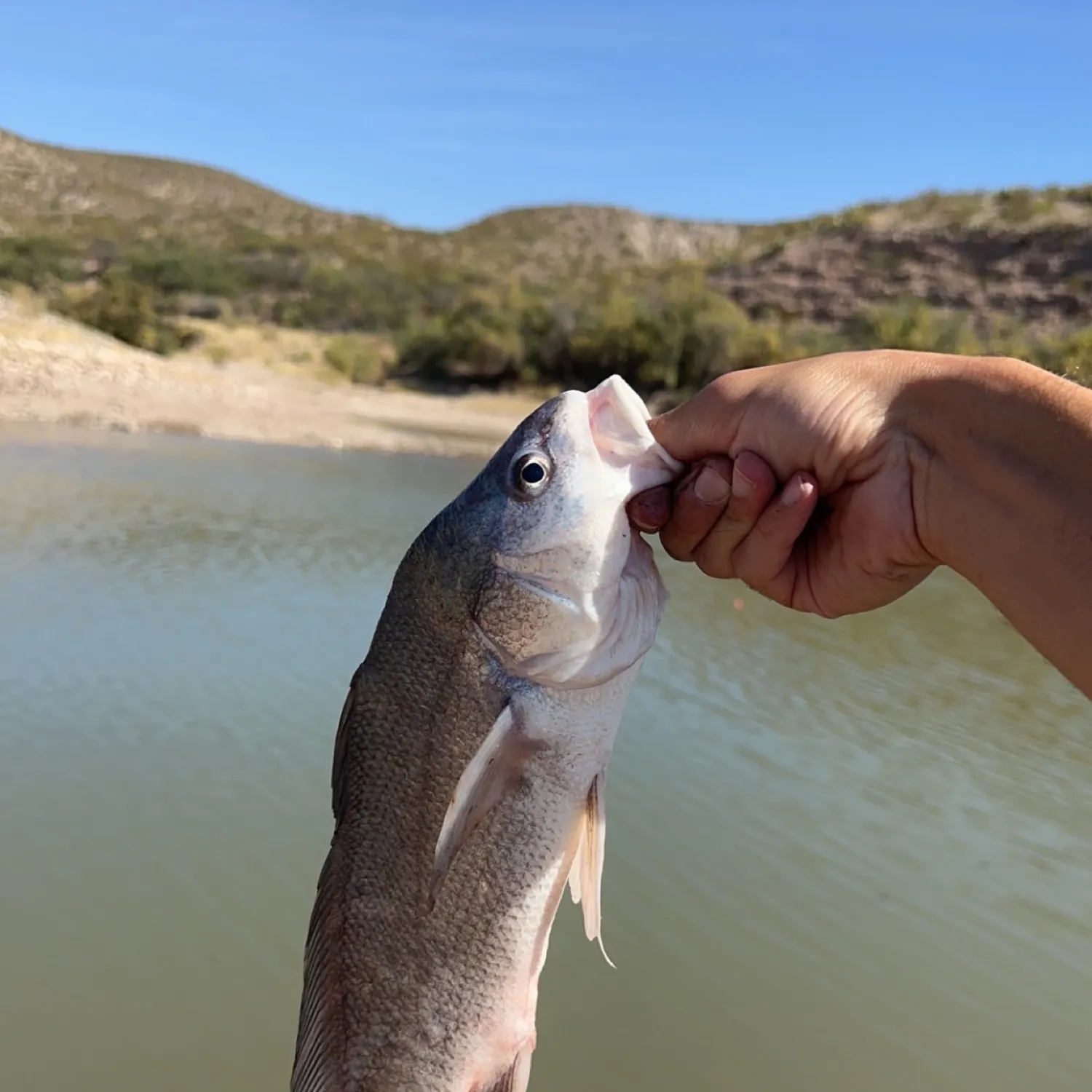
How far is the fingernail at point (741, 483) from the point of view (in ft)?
7.47

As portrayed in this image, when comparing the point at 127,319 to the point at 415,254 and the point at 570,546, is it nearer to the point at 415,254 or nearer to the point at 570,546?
→ the point at 570,546

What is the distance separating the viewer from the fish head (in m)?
2.13

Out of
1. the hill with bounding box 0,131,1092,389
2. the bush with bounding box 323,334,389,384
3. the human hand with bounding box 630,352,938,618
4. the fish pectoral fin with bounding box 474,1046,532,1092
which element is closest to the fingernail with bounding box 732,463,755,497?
the human hand with bounding box 630,352,938,618

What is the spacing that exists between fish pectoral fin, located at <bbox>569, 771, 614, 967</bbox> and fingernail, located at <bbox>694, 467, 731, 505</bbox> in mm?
636

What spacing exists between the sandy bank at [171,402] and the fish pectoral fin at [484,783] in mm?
21551

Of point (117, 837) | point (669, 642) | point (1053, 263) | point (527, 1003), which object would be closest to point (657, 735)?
point (669, 642)

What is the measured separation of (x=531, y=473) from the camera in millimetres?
2193

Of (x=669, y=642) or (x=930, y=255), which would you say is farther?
(x=930, y=255)

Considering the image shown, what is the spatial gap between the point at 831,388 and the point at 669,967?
373cm

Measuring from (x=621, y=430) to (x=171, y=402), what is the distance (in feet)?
77.6

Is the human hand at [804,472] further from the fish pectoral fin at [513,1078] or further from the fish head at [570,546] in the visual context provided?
the fish pectoral fin at [513,1078]

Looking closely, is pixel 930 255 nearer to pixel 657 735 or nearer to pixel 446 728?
pixel 657 735

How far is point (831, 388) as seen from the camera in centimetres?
225

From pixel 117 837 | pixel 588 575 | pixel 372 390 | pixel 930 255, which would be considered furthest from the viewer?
pixel 930 255
